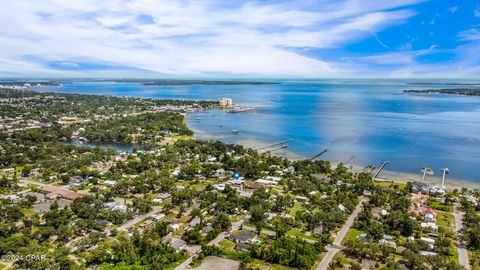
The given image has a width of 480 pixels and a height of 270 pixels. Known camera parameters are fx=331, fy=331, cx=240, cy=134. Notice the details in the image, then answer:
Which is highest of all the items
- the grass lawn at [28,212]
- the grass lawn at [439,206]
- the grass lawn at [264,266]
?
the grass lawn at [439,206]

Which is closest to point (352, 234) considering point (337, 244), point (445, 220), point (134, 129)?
point (337, 244)

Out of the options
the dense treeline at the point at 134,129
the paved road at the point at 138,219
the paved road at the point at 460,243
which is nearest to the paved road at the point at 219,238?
the paved road at the point at 138,219

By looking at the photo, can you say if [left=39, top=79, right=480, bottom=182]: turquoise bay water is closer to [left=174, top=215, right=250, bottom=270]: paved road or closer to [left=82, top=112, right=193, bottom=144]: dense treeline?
[left=82, top=112, right=193, bottom=144]: dense treeline

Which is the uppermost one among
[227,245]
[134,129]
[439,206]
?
[134,129]

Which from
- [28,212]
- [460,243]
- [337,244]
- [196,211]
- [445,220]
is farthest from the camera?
[28,212]

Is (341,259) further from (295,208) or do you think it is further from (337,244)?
(295,208)

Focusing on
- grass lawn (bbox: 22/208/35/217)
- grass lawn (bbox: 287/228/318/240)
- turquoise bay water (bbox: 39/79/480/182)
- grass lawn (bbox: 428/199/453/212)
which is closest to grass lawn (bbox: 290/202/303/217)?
grass lawn (bbox: 287/228/318/240)

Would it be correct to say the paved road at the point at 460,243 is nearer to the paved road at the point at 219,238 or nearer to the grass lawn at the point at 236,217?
the paved road at the point at 219,238
